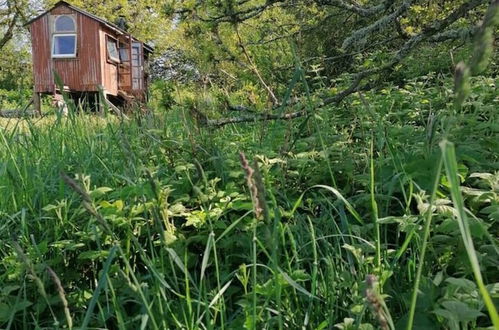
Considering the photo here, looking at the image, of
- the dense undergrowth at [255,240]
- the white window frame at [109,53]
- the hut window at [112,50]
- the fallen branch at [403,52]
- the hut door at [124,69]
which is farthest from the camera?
the hut door at [124,69]

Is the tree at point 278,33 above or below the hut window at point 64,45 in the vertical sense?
Result: below

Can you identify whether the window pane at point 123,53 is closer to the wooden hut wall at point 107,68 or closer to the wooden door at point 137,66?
the wooden door at point 137,66

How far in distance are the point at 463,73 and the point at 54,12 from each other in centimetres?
1699

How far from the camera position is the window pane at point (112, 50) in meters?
16.3

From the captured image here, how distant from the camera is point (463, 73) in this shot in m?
0.45

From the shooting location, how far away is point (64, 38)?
50.6 feet

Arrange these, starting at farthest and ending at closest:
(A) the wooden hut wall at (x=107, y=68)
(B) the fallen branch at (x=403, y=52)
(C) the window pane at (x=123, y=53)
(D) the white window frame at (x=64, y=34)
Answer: (C) the window pane at (x=123, y=53) → (A) the wooden hut wall at (x=107, y=68) → (D) the white window frame at (x=64, y=34) → (B) the fallen branch at (x=403, y=52)

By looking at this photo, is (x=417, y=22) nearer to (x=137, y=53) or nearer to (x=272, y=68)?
(x=272, y=68)

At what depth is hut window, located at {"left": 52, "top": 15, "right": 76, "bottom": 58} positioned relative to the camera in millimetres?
15367

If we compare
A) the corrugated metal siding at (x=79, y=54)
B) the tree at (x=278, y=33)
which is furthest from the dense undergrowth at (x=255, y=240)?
the corrugated metal siding at (x=79, y=54)

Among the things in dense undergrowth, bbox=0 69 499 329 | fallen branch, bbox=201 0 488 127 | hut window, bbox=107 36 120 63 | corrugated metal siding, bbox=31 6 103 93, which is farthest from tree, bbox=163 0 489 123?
hut window, bbox=107 36 120 63

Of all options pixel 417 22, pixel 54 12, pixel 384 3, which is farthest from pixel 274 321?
pixel 54 12

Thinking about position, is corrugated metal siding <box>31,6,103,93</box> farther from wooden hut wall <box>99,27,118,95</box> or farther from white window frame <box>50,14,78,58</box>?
wooden hut wall <box>99,27,118,95</box>

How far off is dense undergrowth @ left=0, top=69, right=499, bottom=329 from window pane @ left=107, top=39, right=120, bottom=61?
1512 centimetres
